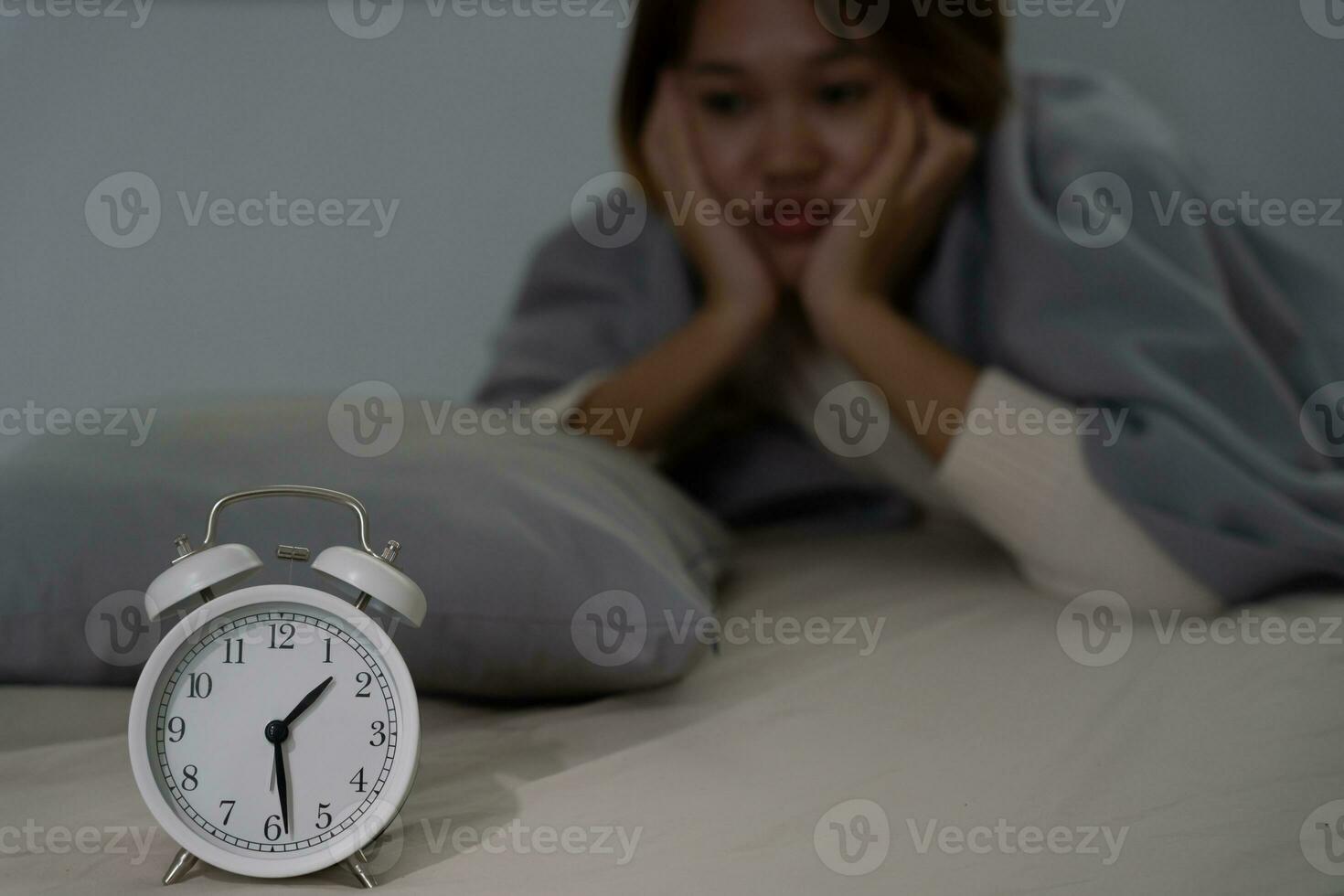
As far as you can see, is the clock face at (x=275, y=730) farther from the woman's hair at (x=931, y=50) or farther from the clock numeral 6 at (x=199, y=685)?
the woman's hair at (x=931, y=50)

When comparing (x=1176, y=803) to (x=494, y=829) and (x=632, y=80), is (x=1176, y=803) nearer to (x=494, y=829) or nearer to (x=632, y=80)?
(x=494, y=829)

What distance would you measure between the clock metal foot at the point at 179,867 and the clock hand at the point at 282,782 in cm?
5

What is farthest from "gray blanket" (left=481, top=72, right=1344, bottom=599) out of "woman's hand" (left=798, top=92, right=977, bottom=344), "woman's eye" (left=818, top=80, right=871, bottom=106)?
"woman's eye" (left=818, top=80, right=871, bottom=106)

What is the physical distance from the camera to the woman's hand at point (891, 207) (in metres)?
1.37

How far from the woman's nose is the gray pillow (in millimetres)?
647

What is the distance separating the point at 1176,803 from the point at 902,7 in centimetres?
100

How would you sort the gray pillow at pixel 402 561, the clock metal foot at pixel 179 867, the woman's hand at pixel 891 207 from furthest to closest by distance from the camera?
1. the woman's hand at pixel 891 207
2. the gray pillow at pixel 402 561
3. the clock metal foot at pixel 179 867

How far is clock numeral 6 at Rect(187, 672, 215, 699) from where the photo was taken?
63 cm

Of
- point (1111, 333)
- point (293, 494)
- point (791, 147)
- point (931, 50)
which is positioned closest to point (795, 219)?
point (791, 147)

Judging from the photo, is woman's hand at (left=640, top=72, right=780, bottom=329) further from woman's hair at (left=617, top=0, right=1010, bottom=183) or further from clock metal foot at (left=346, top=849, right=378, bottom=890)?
clock metal foot at (left=346, top=849, right=378, bottom=890)

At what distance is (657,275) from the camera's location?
157 cm

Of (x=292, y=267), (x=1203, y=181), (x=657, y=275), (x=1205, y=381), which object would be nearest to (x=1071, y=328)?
(x=1205, y=381)

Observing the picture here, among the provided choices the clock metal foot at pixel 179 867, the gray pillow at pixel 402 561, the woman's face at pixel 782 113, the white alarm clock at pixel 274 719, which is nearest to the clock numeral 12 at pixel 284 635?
the white alarm clock at pixel 274 719

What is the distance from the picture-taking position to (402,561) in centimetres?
87
